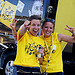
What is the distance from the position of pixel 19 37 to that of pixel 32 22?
1.04 feet

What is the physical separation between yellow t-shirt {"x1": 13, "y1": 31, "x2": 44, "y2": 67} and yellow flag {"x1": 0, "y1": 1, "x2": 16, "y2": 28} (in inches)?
44.8

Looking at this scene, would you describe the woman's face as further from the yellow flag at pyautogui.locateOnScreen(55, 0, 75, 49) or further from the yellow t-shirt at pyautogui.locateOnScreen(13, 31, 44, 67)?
the yellow flag at pyautogui.locateOnScreen(55, 0, 75, 49)

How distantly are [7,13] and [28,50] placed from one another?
55.5 inches

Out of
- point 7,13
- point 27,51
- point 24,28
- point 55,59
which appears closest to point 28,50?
point 27,51

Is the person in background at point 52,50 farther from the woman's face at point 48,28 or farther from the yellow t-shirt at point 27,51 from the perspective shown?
the yellow t-shirt at point 27,51

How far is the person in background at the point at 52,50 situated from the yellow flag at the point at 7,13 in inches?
43.3

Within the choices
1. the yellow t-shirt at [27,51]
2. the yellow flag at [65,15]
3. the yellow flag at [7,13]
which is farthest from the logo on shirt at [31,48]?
the yellow flag at [65,15]

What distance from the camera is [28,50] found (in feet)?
7.21

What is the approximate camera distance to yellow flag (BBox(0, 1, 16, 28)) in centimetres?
323

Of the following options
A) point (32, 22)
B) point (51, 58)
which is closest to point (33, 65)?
point (51, 58)

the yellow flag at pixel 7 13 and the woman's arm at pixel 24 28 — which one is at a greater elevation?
the yellow flag at pixel 7 13

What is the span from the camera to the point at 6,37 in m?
3.23

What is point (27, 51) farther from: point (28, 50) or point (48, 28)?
point (48, 28)

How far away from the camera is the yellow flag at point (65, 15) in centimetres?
353
